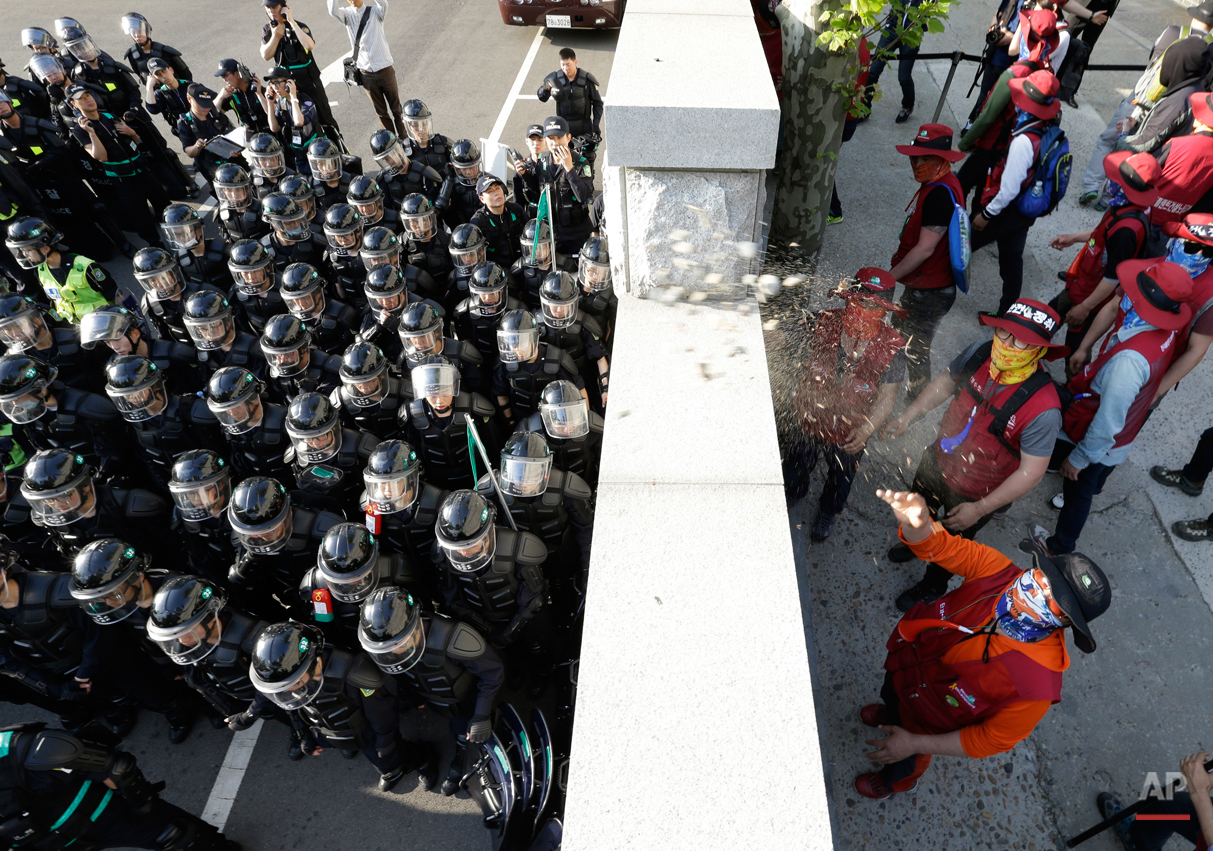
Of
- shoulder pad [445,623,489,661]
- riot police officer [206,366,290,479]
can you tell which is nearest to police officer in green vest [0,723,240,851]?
shoulder pad [445,623,489,661]

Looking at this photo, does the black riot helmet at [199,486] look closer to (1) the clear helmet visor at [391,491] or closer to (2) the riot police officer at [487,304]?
(1) the clear helmet visor at [391,491]

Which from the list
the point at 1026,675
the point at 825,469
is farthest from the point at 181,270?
the point at 1026,675

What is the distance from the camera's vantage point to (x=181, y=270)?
6152 mm

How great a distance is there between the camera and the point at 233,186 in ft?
22.0

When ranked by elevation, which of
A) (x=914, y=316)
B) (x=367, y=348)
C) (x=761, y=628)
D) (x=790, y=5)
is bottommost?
(x=914, y=316)

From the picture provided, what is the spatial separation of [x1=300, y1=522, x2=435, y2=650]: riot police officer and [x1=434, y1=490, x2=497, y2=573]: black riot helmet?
0.36 meters

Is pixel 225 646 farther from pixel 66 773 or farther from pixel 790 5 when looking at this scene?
pixel 790 5

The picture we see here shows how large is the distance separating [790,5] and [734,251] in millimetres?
2206

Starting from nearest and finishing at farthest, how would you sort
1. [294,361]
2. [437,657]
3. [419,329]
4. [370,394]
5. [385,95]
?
[437,657] → [370,394] → [419,329] → [294,361] → [385,95]

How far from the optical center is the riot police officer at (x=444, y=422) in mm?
4414

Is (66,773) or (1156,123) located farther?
(1156,123)

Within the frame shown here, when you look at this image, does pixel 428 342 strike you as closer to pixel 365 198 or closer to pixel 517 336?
pixel 517 336

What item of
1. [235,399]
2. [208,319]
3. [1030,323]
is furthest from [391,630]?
[1030,323]

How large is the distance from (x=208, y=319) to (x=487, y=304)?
6.90ft
